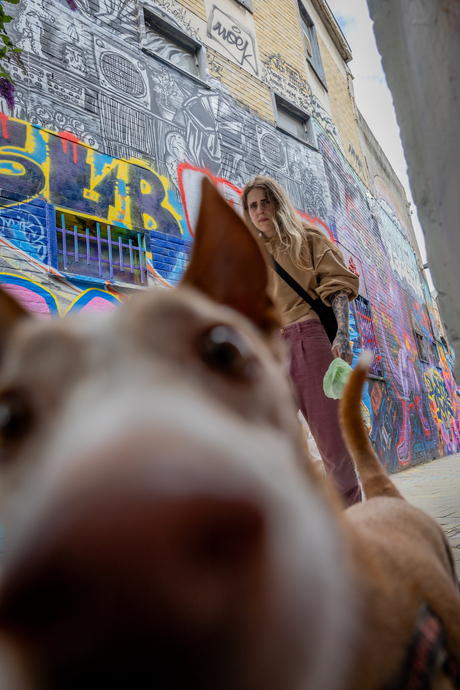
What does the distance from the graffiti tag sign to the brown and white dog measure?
32.3 ft

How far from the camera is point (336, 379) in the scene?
2.26 meters

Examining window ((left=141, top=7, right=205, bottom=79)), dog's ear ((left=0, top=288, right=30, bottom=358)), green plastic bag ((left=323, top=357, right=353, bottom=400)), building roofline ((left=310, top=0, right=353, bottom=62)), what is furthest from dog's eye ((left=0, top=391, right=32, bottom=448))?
building roofline ((left=310, top=0, right=353, bottom=62))

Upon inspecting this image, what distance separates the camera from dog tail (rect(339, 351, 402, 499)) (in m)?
1.25

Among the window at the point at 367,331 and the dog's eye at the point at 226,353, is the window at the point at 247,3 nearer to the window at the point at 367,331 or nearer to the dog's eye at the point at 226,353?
the window at the point at 367,331

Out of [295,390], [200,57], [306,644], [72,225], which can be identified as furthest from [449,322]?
[200,57]

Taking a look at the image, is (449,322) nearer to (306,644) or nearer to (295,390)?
(306,644)

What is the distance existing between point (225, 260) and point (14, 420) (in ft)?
A: 1.67

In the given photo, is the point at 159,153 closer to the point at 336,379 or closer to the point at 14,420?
the point at 336,379

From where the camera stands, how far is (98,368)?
617mm

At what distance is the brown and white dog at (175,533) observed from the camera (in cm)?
35

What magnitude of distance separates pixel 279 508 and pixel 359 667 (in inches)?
10.1

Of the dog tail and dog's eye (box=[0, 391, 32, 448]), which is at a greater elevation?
dog's eye (box=[0, 391, 32, 448])

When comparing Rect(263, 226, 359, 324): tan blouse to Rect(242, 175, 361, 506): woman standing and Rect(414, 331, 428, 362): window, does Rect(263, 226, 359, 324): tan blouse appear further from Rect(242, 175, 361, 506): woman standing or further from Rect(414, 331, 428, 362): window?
Rect(414, 331, 428, 362): window

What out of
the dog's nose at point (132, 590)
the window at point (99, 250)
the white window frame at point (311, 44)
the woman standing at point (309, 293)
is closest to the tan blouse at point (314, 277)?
the woman standing at point (309, 293)
